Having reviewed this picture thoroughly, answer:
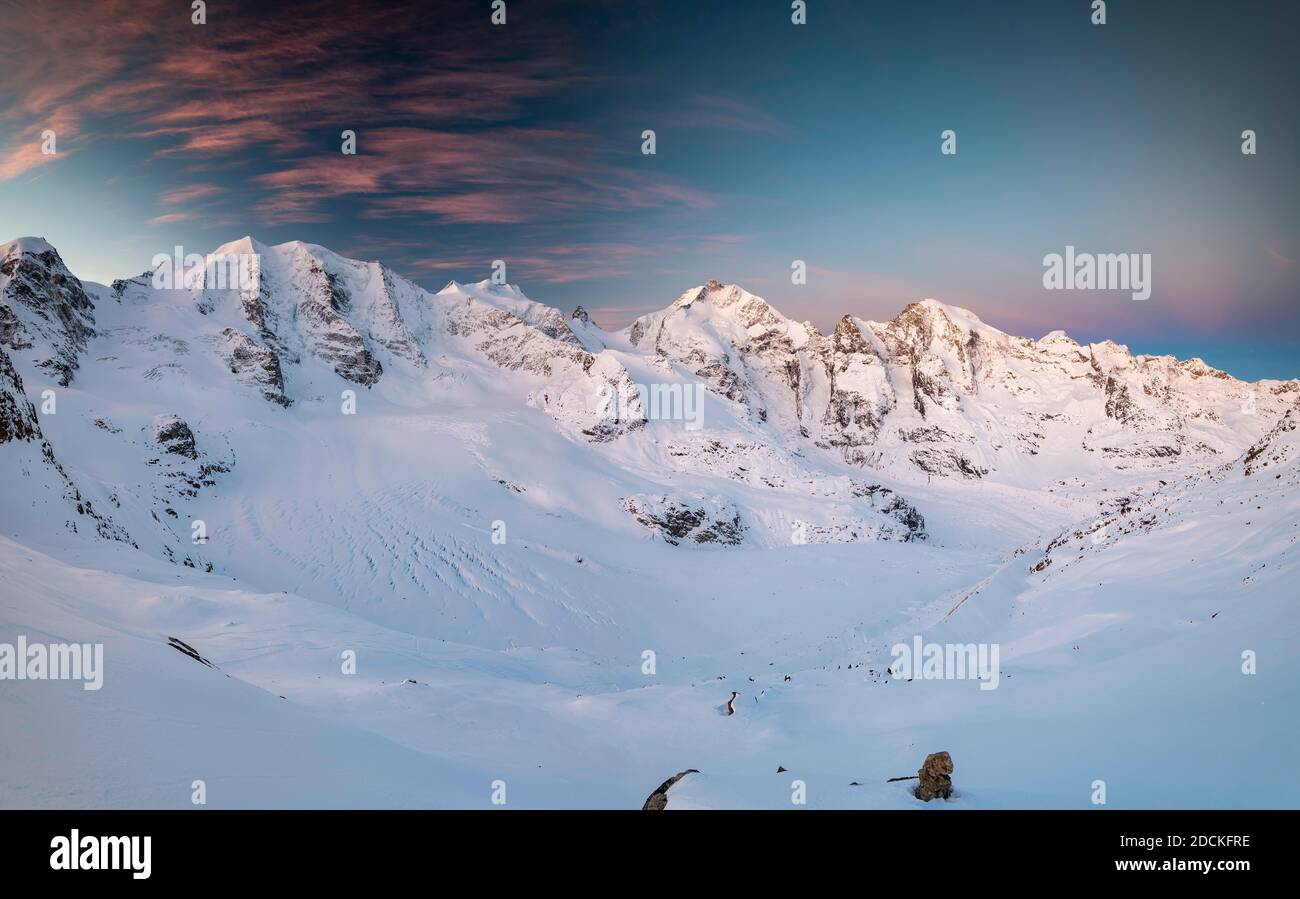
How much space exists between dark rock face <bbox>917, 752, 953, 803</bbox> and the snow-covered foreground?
218 mm

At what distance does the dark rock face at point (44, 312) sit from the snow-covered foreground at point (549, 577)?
62cm

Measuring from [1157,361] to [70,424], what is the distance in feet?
735

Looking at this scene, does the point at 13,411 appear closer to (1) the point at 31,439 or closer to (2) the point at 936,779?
(1) the point at 31,439

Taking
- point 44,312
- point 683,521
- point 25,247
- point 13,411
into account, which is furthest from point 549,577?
point 25,247

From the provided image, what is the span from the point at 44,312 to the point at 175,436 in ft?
105

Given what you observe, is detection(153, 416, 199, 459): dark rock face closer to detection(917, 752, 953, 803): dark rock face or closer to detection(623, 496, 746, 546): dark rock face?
detection(623, 496, 746, 546): dark rock face

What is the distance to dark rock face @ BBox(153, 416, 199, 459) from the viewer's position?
6038cm

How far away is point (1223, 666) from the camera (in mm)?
10156

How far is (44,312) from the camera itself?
242ft

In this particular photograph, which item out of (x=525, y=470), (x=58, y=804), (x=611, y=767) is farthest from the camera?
(x=525, y=470)

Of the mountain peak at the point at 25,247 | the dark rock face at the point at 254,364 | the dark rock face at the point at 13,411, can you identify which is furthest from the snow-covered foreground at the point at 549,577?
the mountain peak at the point at 25,247

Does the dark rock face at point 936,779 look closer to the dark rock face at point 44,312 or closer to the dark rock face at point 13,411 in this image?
the dark rock face at point 13,411
